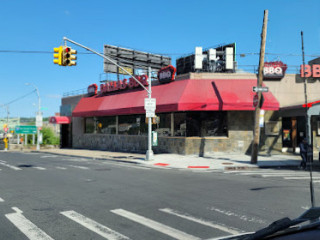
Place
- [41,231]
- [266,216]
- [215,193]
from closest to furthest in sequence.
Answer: [41,231] → [266,216] → [215,193]

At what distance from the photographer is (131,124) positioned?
29.6 meters

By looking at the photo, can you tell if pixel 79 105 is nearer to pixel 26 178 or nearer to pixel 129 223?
pixel 26 178

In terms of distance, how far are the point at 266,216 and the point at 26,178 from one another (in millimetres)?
10176

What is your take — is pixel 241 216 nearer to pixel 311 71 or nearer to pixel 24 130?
pixel 311 71

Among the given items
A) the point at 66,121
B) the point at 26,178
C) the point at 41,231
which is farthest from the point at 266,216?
the point at 66,121

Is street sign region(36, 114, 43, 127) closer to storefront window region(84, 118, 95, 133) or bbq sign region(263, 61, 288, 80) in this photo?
storefront window region(84, 118, 95, 133)

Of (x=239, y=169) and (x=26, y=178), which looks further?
(x=239, y=169)

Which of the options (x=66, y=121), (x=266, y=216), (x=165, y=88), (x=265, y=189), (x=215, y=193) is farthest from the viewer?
(x=66, y=121)

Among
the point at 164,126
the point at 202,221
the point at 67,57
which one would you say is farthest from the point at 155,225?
the point at 164,126

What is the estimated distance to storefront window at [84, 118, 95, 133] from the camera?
35.7 m

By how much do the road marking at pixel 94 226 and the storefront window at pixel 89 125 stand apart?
2937 centimetres

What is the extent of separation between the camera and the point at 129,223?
6.04m

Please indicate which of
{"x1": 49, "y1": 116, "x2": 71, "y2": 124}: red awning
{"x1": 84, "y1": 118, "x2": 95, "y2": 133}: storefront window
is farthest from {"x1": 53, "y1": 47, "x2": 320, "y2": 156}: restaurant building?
{"x1": 49, "y1": 116, "x2": 71, "y2": 124}: red awning

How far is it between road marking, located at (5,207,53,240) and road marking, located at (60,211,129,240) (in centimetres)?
80
